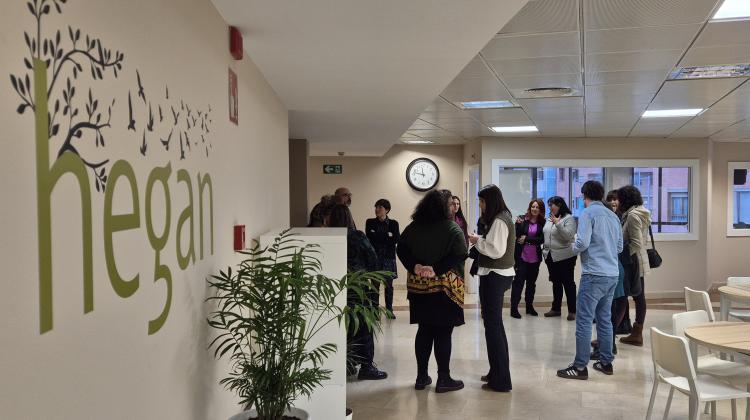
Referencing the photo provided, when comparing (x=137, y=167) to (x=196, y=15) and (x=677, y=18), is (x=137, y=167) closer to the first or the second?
(x=196, y=15)

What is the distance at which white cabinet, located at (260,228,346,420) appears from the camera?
115 inches

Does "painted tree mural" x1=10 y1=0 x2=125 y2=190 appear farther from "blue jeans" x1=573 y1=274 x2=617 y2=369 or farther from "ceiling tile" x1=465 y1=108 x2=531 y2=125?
"ceiling tile" x1=465 y1=108 x2=531 y2=125

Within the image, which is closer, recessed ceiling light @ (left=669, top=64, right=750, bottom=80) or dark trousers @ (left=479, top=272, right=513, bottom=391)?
recessed ceiling light @ (left=669, top=64, right=750, bottom=80)

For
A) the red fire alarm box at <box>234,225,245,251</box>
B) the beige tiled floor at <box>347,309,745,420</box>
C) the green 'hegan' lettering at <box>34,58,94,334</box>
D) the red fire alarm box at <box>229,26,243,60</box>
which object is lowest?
the beige tiled floor at <box>347,309,745,420</box>

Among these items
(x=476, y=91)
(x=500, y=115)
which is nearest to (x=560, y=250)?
(x=500, y=115)

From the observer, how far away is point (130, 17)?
141 centimetres

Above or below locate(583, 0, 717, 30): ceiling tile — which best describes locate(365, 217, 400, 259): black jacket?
below

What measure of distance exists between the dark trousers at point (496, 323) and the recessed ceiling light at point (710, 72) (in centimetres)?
189

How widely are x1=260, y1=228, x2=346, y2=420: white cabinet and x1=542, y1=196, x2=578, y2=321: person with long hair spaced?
3734 mm

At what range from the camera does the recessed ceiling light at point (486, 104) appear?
18.2 feet

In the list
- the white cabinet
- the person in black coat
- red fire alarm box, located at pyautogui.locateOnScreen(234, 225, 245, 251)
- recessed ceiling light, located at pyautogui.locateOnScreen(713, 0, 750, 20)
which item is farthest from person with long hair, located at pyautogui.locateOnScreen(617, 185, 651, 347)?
red fire alarm box, located at pyautogui.locateOnScreen(234, 225, 245, 251)

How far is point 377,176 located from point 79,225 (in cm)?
907

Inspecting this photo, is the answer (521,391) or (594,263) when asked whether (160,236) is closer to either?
(521,391)

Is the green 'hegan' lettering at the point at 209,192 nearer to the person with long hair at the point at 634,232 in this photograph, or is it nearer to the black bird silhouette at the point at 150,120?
the black bird silhouette at the point at 150,120
